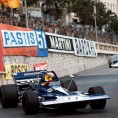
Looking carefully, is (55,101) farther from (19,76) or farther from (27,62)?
(27,62)

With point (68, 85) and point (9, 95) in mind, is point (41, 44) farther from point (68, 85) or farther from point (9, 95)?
point (68, 85)

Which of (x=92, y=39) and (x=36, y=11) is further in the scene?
(x=92, y=39)

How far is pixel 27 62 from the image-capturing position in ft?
119

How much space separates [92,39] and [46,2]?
262 inches

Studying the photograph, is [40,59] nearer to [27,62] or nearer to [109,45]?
[27,62]

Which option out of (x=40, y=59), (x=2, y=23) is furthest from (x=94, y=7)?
(x=2, y=23)

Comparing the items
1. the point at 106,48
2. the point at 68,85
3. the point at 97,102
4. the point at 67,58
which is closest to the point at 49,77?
the point at 68,85

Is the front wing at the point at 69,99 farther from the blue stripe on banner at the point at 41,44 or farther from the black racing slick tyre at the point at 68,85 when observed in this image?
the blue stripe on banner at the point at 41,44

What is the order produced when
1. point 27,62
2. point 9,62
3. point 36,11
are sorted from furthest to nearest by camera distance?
point 36,11 → point 27,62 → point 9,62

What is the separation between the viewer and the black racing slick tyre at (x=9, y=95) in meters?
17.0

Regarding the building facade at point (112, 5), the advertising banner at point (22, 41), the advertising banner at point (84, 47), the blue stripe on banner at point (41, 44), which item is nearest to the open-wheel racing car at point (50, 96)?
the advertising banner at point (22, 41)

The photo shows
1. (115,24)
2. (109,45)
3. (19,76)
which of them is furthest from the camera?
(115,24)

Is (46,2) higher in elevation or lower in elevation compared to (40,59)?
higher

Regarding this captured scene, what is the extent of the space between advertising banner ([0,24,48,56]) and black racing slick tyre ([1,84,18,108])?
607 inches
